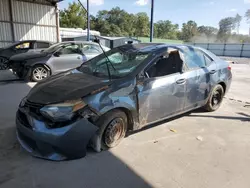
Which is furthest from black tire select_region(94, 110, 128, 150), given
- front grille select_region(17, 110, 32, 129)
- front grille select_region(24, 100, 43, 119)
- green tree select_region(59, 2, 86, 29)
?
green tree select_region(59, 2, 86, 29)

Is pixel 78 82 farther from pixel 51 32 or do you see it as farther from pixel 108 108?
pixel 51 32

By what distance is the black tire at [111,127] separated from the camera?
2869mm

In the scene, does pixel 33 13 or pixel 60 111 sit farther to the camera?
pixel 33 13

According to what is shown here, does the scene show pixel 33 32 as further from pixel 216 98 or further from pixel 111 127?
pixel 111 127

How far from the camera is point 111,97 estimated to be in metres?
2.90

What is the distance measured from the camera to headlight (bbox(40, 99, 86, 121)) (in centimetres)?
263

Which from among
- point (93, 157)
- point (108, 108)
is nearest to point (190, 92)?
point (108, 108)

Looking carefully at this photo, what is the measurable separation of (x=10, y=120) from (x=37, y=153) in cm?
172

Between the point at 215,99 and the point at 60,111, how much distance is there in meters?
3.64

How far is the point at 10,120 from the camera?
4098 mm

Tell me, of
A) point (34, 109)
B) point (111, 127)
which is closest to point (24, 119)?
point (34, 109)

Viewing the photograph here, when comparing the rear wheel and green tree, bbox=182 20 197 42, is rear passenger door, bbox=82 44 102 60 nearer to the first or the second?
the rear wheel

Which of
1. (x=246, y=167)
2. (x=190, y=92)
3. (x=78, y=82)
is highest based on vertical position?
(x=78, y=82)

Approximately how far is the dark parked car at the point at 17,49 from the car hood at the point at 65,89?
25.9 ft
